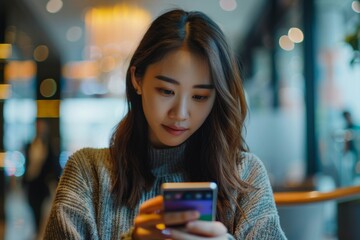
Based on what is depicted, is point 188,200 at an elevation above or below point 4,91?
below

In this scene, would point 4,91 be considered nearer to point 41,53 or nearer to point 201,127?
point 41,53

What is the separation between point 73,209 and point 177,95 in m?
0.35

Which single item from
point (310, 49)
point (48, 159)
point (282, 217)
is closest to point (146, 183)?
point (282, 217)

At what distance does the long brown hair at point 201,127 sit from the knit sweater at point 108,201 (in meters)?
0.02

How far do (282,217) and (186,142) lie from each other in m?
2.32

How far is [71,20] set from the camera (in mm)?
9961

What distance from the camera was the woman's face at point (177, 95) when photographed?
123cm

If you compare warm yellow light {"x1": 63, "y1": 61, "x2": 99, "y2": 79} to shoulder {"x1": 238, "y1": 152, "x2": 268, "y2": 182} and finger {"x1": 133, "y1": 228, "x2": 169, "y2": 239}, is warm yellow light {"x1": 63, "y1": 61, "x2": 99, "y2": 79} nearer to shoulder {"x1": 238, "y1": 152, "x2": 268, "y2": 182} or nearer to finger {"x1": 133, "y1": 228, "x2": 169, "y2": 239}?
shoulder {"x1": 238, "y1": 152, "x2": 268, "y2": 182}

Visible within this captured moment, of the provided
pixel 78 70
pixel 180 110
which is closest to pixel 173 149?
pixel 180 110

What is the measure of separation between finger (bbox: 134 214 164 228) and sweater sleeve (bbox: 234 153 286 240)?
0.89 ft

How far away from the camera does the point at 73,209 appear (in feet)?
4.12

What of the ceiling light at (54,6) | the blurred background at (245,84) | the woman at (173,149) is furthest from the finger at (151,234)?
the ceiling light at (54,6)

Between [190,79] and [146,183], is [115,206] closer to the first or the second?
[146,183]

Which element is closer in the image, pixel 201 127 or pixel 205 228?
pixel 205 228
